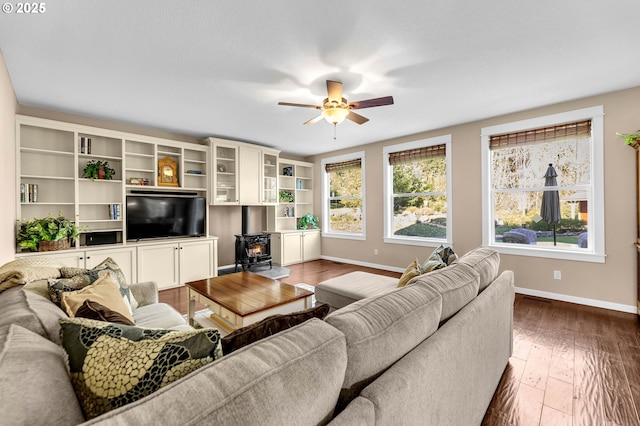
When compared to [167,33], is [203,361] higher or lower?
lower

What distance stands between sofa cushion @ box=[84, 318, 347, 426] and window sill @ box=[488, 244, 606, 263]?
4.10 m

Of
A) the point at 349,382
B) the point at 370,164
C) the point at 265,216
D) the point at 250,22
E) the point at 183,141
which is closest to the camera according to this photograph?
the point at 349,382

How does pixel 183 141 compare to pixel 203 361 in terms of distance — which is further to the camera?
pixel 183 141

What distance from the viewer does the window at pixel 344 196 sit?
5992mm

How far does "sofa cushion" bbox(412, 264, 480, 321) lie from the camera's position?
1.39m

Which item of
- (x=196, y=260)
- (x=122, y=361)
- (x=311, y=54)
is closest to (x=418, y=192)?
(x=311, y=54)

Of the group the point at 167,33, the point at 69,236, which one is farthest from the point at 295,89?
the point at 69,236

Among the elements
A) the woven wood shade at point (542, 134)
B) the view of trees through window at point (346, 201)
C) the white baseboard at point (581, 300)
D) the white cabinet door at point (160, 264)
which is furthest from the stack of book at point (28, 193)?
the white baseboard at point (581, 300)

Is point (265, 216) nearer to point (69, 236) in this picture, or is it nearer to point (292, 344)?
point (69, 236)

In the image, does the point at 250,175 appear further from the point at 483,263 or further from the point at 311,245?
the point at 483,263

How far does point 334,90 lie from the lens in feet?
8.72

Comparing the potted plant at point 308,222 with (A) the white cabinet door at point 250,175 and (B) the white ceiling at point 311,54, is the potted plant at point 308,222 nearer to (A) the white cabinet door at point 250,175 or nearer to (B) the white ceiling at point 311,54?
(A) the white cabinet door at point 250,175

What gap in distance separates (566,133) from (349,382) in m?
4.34

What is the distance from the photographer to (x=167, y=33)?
212 centimetres
